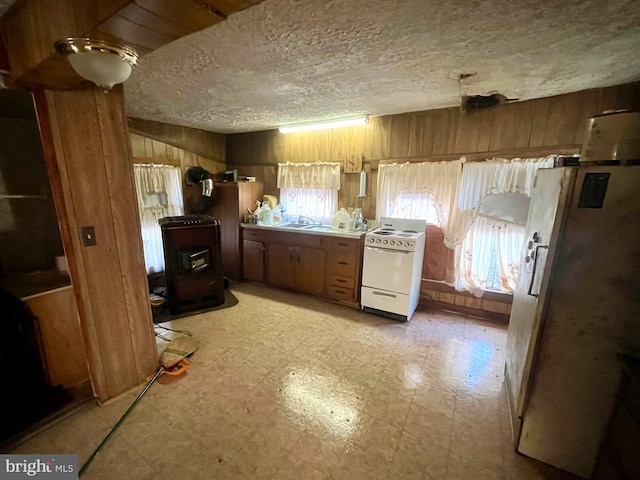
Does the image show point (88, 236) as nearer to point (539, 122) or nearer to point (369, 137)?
point (369, 137)

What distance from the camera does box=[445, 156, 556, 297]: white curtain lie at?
2.68 meters

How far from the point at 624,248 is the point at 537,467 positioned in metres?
1.28

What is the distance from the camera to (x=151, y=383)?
1.98 m

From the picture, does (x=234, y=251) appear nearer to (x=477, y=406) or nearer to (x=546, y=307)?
(x=477, y=406)

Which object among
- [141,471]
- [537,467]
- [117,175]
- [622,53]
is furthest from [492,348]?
[117,175]

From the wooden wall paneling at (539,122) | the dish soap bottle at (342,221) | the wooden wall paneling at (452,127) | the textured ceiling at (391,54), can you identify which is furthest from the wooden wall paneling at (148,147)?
the wooden wall paneling at (539,122)

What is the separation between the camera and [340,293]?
3.37m

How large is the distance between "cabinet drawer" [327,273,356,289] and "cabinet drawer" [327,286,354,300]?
40 mm

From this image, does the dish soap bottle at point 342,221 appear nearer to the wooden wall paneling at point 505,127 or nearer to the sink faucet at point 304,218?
the sink faucet at point 304,218

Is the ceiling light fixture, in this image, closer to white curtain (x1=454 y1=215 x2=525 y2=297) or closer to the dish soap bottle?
the dish soap bottle

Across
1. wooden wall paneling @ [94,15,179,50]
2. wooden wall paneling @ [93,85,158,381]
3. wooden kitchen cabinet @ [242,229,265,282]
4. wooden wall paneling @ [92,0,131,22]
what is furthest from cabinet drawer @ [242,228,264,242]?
wooden wall paneling @ [92,0,131,22]

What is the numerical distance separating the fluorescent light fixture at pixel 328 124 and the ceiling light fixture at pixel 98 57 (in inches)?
99.7

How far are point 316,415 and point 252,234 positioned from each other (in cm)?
263

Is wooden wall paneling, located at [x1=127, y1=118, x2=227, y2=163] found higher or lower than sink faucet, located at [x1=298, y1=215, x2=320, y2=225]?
higher
